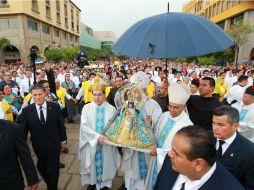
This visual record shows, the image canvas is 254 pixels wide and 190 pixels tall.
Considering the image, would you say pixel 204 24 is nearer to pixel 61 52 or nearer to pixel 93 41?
pixel 61 52

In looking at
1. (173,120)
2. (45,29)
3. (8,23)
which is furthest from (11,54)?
(173,120)

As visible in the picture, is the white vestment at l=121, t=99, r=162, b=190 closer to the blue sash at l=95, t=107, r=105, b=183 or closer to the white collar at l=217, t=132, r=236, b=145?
the blue sash at l=95, t=107, r=105, b=183

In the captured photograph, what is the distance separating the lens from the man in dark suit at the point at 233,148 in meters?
2.03

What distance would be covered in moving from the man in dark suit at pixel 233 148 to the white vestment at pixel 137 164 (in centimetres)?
137

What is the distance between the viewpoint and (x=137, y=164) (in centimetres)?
353

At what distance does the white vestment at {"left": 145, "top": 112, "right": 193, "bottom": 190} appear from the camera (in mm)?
2820

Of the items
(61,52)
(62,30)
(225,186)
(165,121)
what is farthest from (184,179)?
(62,30)

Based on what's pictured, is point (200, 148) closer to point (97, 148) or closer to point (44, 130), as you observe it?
point (97, 148)

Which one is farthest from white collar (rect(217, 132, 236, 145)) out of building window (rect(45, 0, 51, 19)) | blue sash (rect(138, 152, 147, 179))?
building window (rect(45, 0, 51, 19))

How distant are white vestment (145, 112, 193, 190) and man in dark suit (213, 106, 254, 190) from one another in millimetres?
560

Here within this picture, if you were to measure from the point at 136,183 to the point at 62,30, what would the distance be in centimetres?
5232

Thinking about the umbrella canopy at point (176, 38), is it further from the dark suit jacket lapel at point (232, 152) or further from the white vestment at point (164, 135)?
the dark suit jacket lapel at point (232, 152)

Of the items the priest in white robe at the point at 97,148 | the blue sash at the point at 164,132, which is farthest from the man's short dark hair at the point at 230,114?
the priest in white robe at the point at 97,148

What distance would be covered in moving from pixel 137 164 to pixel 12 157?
1903 mm
